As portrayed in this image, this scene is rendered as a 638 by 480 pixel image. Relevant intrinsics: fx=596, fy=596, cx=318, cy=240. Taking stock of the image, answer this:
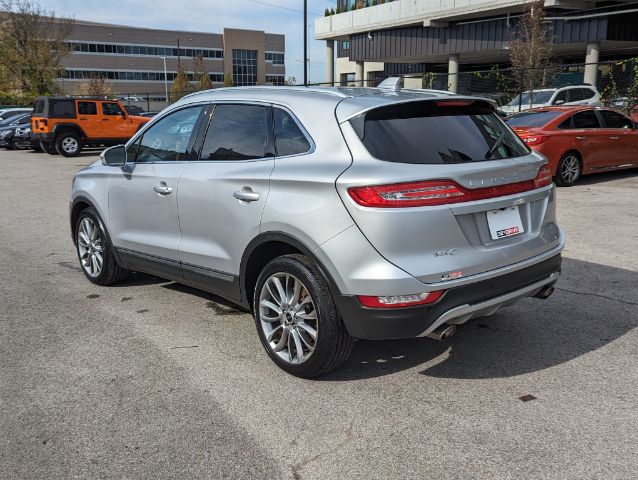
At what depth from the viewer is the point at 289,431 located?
3141mm

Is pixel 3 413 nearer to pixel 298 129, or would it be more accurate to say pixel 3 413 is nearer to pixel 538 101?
pixel 298 129

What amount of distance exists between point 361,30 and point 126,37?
71.3 meters

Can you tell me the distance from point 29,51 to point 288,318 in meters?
44.4

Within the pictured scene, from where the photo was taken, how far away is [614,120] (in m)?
11.9

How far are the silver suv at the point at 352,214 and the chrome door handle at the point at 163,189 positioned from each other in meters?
0.02

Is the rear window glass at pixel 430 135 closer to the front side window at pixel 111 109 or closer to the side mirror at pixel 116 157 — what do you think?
the side mirror at pixel 116 157

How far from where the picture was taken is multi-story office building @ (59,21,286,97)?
316 ft

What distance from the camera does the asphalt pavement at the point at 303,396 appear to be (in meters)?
2.86

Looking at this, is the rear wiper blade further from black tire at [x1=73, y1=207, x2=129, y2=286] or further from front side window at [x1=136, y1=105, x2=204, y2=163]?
black tire at [x1=73, y1=207, x2=129, y2=286]

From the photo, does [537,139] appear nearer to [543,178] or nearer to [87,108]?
[543,178]

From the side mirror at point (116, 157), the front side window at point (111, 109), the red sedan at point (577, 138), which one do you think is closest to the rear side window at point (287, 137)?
the side mirror at point (116, 157)

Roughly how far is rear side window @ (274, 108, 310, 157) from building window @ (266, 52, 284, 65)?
118254 mm

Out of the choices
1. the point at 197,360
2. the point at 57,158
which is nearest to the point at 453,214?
the point at 197,360

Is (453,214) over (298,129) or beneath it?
beneath
